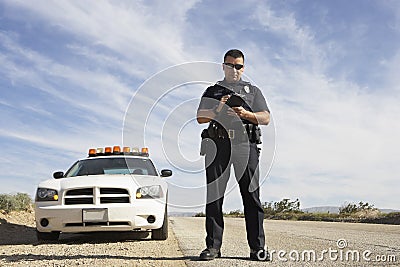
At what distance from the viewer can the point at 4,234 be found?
32.0ft

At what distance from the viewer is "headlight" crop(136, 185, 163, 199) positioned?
311 inches

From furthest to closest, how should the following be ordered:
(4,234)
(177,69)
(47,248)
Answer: (4,234) → (47,248) → (177,69)

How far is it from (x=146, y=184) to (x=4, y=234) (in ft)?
11.9

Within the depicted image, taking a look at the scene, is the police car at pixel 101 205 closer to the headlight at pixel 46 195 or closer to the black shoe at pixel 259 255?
the headlight at pixel 46 195

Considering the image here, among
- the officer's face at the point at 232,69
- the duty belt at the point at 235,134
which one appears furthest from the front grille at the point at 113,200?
the officer's face at the point at 232,69

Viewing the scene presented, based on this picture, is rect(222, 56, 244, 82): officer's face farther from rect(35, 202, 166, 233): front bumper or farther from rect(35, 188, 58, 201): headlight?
rect(35, 188, 58, 201): headlight

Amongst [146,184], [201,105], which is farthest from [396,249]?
[146,184]

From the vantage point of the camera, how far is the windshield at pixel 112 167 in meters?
9.03

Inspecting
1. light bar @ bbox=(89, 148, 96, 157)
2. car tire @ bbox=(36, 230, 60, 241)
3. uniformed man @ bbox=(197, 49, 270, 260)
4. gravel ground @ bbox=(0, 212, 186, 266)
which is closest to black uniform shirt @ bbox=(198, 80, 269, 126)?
uniformed man @ bbox=(197, 49, 270, 260)

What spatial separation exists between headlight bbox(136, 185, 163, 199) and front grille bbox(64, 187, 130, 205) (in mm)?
193

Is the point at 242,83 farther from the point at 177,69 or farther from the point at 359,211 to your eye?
the point at 359,211

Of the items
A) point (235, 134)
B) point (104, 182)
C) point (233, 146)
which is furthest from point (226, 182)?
point (104, 182)

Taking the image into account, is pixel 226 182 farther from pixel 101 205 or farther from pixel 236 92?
pixel 101 205

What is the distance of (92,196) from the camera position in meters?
7.79
